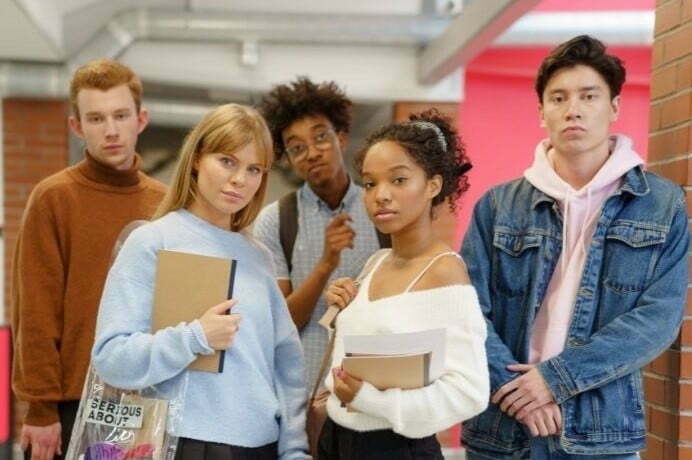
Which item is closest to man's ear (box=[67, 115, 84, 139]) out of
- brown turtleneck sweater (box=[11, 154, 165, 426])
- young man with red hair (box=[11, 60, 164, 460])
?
young man with red hair (box=[11, 60, 164, 460])

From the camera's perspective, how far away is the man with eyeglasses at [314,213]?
7.84ft

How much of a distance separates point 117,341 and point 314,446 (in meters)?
0.61

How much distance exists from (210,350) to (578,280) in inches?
39.1

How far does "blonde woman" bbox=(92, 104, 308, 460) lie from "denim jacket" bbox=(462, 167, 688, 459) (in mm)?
579

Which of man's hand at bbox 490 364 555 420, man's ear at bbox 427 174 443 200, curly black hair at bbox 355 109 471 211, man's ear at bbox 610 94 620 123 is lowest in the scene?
man's hand at bbox 490 364 555 420

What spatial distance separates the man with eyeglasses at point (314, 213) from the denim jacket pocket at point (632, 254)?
2.70 feet

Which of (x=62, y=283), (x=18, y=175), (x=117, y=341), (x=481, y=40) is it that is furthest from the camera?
(x=18, y=175)

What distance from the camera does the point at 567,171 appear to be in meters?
2.06

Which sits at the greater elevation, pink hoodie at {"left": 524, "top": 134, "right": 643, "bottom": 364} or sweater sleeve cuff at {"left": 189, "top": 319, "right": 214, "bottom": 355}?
pink hoodie at {"left": 524, "top": 134, "right": 643, "bottom": 364}

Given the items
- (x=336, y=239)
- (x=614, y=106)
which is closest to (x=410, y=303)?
(x=336, y=239)

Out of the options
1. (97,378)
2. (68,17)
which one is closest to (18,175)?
(68,17)

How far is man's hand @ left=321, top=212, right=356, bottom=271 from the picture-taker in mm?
2355

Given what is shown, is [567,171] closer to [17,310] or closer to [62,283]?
[62,283]

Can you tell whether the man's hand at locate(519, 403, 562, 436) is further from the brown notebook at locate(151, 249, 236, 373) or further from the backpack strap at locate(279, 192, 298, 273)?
the backpack strap at locate(279, 192, 298, 273)
